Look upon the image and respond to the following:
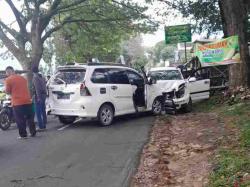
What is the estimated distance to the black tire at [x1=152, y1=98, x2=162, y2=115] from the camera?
1533cm

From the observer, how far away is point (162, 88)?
51.0 ft

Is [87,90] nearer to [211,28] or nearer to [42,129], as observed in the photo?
[42,129]

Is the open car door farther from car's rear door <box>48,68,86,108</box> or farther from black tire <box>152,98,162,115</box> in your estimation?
car's rear door <box>48,68,86,108</box>

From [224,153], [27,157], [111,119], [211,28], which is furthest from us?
[211,28]

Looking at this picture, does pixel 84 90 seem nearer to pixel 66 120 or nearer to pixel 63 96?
pixel 63 96

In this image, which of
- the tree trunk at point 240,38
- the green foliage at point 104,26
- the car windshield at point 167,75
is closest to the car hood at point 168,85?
the car windshield at point 167,75

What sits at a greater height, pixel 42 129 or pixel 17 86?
pixel 17 86

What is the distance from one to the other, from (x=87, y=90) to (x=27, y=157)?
12.5ft

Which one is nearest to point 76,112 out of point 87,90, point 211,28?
point 87,90

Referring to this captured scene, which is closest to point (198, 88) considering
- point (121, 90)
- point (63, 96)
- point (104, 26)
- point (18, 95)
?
point (121, 90)

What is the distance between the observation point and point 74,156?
8930 mm

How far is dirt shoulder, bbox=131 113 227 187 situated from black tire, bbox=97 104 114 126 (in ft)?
4.44

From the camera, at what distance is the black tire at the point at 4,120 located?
1322 centimetres

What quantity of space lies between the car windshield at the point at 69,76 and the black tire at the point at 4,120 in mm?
1659
